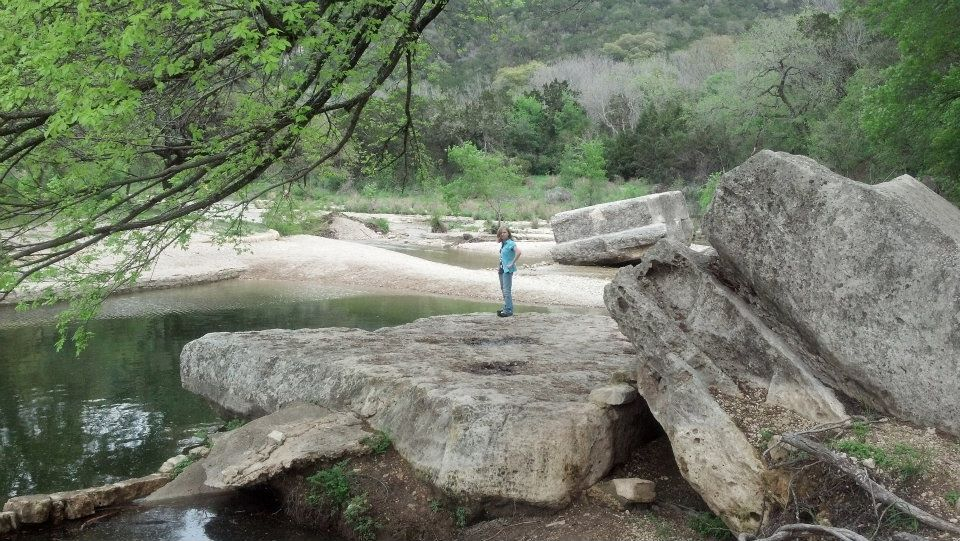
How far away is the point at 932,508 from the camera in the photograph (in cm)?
529

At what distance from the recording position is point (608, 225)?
28266mm

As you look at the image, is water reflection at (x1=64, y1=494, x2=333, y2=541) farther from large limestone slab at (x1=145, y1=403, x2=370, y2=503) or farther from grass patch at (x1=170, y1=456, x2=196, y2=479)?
grass patch at (x1=170, y1=456, x2=196, y2=479)

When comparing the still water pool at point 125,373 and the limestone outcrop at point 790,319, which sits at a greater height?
the limestone outcrop at point 790,319

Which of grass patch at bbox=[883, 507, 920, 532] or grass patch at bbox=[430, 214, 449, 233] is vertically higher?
grass patch at bbox=[430, 214, 449, 233]

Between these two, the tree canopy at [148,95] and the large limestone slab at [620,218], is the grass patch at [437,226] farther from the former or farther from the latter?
the tree canopy at [148,95]

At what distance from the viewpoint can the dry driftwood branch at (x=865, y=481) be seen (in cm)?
508

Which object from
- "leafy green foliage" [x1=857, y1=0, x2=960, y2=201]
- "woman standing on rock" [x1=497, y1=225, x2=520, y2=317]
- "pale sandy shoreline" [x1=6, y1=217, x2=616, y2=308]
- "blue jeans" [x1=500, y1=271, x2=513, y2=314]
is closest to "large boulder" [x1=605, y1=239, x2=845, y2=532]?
"blue jeans" [x1=500, y1=271, x2=513, y2=314]

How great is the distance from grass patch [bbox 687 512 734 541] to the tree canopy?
16.2 feet

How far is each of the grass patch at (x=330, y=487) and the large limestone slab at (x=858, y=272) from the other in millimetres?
4194

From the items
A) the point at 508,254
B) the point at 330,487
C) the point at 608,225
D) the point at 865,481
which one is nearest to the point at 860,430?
the point at 865,481

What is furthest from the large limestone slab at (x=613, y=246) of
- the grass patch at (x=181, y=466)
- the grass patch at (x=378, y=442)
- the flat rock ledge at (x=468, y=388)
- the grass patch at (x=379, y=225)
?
the grass patch at (x=181, y=466)

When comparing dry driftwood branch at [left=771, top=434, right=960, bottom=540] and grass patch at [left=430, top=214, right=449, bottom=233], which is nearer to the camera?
dry driftwood branch at [left=771, top=434, right=960, bottom=540]

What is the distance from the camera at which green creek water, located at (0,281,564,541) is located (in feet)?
31.1

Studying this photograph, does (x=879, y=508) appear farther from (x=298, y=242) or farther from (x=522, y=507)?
(x=298, y=242)
